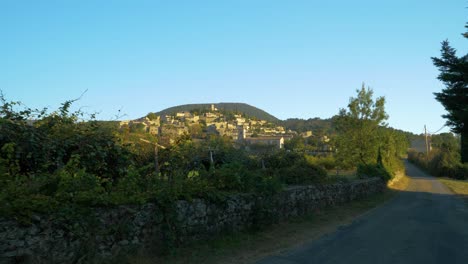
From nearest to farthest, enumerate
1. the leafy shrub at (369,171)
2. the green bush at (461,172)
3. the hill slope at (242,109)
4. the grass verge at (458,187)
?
1. the leafy shrub at (369,171)
2. the grass verge at (458,187)
3. the green bush at (461,172)
4. the hill slope at (242,109)

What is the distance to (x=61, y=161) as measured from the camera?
1122 cm

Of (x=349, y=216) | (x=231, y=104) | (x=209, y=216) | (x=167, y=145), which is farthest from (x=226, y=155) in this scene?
(x=231, y=104)

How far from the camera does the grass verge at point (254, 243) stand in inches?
357

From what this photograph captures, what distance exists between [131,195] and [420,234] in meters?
8.93

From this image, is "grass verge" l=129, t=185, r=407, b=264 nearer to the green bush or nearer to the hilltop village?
the hilltop village

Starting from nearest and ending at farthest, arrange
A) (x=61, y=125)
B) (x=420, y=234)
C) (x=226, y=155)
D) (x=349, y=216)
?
(x=61, y=125)
(x=420, y=234)
(x=349, y=216)
(x=226, y=155)

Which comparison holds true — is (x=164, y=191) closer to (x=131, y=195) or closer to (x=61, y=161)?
(x=131, y=195)

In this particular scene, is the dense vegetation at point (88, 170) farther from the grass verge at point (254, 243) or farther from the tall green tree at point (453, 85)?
the tall green tree at point (453, 85)

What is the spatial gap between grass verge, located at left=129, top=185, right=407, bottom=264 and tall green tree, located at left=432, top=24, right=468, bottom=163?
9.92 metres

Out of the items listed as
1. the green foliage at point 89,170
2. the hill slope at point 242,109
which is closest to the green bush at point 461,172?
the green foliage at point 89,170

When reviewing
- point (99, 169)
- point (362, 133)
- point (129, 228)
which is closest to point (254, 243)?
point (129, 228)

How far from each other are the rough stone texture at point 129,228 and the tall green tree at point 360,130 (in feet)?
77.7

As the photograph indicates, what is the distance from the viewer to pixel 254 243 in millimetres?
11125

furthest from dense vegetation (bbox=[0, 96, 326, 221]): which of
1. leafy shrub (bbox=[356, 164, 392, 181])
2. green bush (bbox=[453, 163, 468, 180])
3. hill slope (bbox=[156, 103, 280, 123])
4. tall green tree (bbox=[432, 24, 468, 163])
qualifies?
hill slope (bbox=[156, 103, 280, 123])
